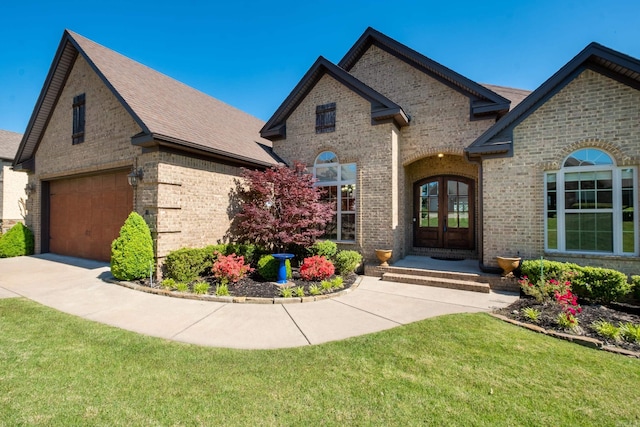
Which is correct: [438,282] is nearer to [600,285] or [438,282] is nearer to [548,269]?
[548,269]

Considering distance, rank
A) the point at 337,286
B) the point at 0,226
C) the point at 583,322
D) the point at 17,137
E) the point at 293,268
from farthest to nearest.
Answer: the point at 17,137, the point at 0,226, the point at 293,268, the point at 337,286, the point at 583,322

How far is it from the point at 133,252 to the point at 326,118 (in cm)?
772

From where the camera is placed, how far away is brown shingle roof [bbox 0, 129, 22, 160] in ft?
56.9

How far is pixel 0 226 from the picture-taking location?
53.4ft

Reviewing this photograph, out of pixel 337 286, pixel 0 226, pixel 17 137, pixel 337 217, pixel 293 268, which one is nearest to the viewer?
pixel 337 286

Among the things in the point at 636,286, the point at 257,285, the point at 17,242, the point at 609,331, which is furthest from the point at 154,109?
the point at 636,286

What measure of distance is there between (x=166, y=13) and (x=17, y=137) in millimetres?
20289

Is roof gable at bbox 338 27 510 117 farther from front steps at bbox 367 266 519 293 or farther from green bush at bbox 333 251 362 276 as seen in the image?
green bush at bbox 333 251 362 276

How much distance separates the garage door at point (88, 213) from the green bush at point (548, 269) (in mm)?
11422

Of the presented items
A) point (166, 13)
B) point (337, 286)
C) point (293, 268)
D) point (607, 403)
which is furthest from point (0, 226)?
point (607, 403)

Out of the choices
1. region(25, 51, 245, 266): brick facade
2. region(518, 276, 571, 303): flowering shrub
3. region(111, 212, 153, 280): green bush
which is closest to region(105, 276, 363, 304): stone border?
region(111, 212, 153, 280): green bush

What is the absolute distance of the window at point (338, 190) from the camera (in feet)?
34.0

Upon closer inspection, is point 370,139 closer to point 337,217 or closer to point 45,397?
point 337,217

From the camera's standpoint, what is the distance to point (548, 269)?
661cm
